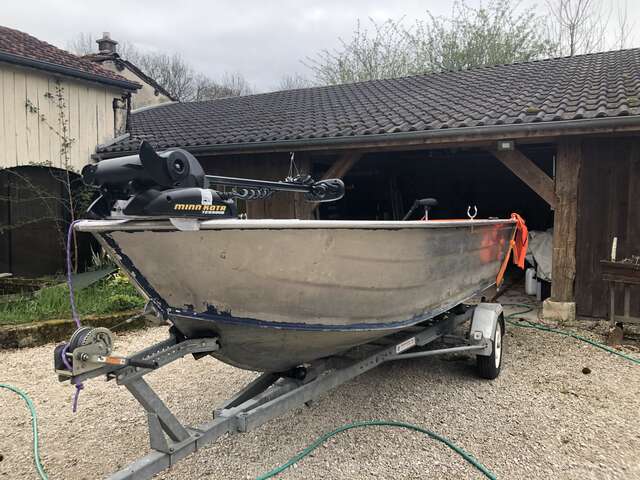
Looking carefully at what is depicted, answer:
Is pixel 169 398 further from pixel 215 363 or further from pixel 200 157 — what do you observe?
pixel 200 157

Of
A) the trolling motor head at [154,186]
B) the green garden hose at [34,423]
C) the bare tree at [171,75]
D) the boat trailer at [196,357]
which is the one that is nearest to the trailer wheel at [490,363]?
the boat trailer at [196,357]

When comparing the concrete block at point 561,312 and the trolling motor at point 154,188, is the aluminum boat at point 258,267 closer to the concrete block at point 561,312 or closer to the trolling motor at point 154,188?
the trolling motor at point 154,188

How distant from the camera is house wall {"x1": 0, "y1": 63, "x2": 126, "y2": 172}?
317 inches

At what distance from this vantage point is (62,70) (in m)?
8.54

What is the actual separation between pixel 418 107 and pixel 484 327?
4.77 metres

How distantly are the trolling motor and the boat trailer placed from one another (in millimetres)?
562

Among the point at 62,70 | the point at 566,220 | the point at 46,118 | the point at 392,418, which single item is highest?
the point at 62,70

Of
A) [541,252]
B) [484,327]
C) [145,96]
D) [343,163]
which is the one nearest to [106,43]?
Answer: [145,96]

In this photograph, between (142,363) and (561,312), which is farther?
(561,312)

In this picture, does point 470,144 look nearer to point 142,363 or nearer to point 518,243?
point 518,243

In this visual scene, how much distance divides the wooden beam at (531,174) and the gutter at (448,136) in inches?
11.8

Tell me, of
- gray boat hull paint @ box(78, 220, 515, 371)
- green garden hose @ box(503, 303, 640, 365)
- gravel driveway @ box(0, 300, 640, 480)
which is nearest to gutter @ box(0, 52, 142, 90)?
gravel driveway @ box(0, 300, 640, 480)

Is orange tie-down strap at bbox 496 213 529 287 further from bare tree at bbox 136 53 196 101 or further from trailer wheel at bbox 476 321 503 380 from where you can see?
bare tree at bbox 136 53 196 101

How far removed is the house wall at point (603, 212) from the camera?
19.0 feet
